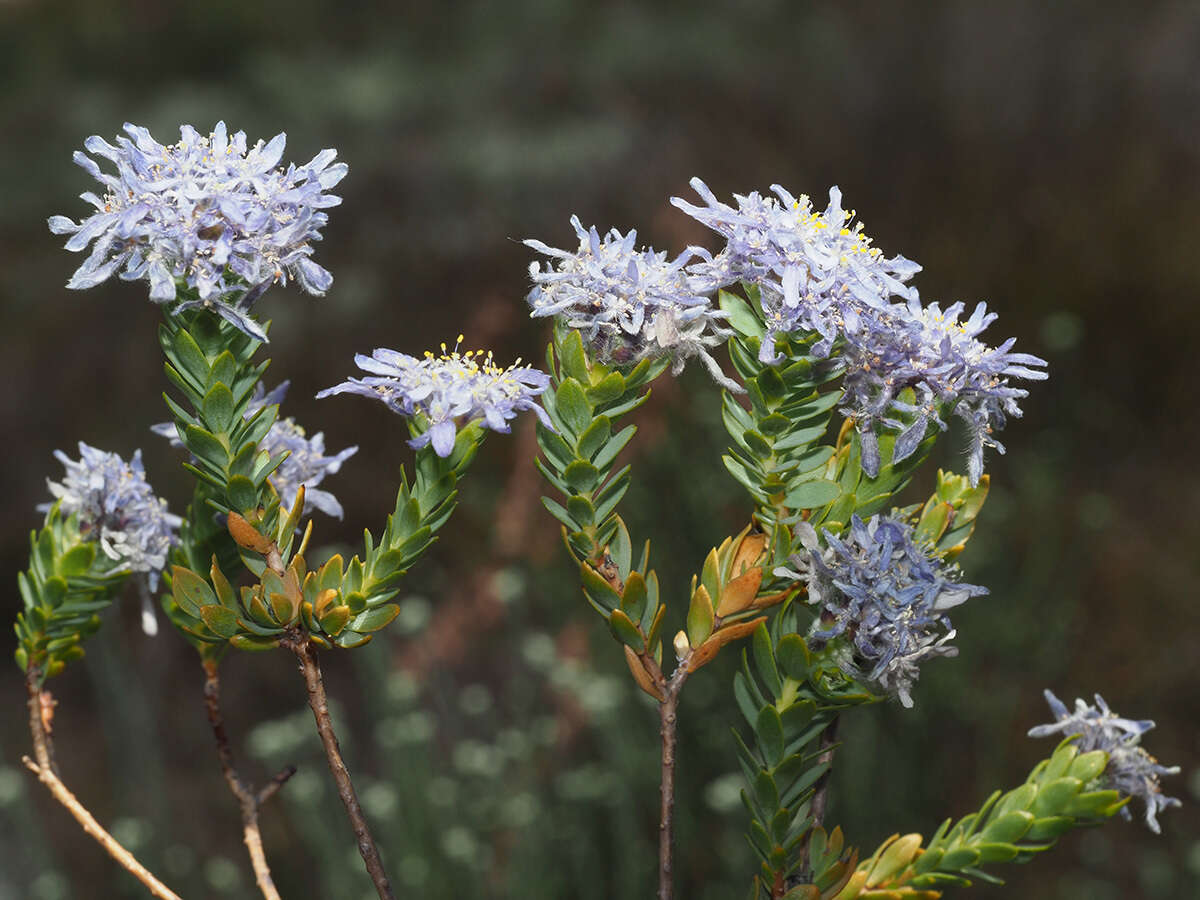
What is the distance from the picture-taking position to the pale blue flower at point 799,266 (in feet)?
3.90

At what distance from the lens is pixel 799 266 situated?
3.97 feet

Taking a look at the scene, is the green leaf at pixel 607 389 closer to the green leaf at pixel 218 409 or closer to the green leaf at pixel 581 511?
the green leaf at pixel 581 511

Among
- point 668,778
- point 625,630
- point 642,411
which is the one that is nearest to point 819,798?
point 668,778

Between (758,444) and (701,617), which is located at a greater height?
(758,444)

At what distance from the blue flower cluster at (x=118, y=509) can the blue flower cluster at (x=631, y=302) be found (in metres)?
0.62

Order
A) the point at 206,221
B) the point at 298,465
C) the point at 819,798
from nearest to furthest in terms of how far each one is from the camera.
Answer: the point at 206,221, the point at 819,798, the point at 298,465

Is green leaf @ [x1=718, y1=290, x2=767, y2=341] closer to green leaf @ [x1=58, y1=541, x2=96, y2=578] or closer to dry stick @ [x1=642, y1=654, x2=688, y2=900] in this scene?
dry stick @ [x1=642, y1=654, x2=688, y2=900]

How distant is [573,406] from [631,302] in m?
0.14

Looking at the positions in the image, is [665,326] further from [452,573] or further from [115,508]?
[452,573]

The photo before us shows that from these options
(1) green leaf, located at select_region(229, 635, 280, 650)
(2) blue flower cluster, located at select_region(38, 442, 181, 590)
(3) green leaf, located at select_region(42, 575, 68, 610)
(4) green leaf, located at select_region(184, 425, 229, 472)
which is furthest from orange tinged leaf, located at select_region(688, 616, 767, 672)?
(3) green leaf, located at select_region(42, 575, 68, 610)

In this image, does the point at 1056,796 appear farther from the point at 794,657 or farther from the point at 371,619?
the point at 371,619

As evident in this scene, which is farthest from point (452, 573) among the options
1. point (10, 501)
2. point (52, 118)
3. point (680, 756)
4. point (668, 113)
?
point (52, 118)

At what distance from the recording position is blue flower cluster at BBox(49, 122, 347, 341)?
3.82ft

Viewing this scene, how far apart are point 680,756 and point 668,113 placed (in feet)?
26.7
